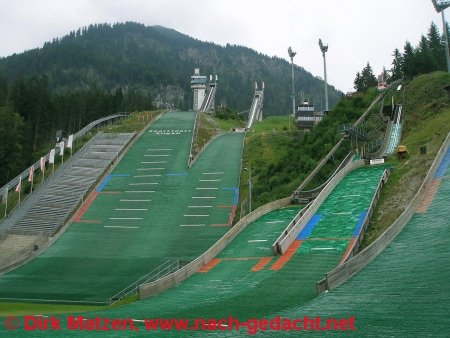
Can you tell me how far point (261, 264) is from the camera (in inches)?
778

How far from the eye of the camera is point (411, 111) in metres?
41.2

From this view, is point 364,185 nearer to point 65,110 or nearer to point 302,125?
point 302,125

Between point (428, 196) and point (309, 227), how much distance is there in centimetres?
497

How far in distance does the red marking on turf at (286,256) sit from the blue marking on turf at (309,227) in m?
0.61

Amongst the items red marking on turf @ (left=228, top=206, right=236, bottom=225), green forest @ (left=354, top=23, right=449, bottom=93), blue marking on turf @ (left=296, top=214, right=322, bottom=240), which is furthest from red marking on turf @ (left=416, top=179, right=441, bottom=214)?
green forest @ (left=354, top=23, right=449, bottom=93)

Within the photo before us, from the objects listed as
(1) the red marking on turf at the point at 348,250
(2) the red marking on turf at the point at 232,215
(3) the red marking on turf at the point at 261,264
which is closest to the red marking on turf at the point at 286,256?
(3) the red marking on turf at the point at 261,264

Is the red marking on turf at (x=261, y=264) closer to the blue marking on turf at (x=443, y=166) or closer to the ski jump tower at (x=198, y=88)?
the blue marking on turf at (x=443, y=166)

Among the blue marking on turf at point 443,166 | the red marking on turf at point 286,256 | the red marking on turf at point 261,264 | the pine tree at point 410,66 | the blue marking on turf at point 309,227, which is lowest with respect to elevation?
the red marking on turf at point 261,264

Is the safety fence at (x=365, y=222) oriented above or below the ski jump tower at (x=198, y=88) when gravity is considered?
below

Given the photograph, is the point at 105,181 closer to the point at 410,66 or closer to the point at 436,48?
the point at 410,66

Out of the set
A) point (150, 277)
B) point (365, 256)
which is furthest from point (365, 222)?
point (150, 277)

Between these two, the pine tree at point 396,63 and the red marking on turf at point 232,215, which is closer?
the red marking on turf at point 232,215

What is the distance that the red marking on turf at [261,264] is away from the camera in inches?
758

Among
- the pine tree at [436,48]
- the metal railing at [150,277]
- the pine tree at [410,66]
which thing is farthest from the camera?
the pine tree at [436,48]
